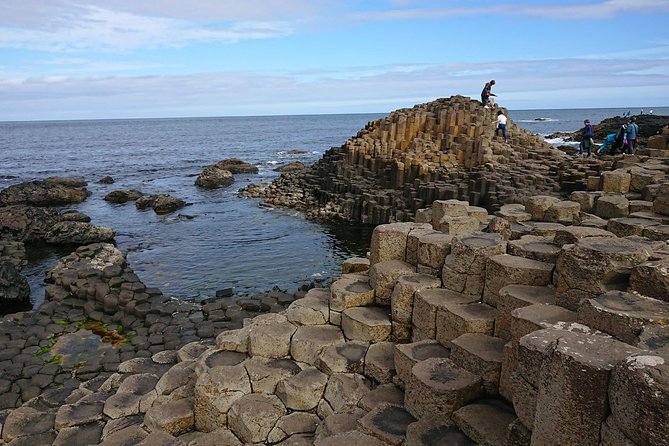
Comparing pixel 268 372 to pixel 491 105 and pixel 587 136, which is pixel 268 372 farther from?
pixel 491 105

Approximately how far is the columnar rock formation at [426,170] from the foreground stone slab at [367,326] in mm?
15340

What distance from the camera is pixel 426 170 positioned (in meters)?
A: 26.8

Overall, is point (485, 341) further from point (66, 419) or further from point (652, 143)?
point (652, 143)

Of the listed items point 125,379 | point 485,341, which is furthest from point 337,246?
point 485,341

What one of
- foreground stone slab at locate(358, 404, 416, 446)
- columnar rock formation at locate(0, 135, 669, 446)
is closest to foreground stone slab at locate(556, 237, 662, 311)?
columnar rock formation at locate(0, 135, 669, 446)

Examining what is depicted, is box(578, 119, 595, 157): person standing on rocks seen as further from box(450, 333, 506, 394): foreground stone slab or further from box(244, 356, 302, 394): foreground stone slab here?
box(244, 356, 302, 394): foreground stone slab

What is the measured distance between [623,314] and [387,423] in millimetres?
2911

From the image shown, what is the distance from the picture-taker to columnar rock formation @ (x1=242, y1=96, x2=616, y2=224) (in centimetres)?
2284

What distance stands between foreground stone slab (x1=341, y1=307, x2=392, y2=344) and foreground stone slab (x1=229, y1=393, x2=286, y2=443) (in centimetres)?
157

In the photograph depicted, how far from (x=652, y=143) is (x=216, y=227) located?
21.6 m

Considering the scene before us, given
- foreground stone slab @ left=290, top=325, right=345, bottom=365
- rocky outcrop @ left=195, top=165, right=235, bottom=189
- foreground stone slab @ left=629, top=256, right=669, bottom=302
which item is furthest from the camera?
rocky outcrop @ left=195, top=165, right=235, bottom=189

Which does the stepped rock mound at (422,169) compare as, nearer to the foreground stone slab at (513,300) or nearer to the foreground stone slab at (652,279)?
the foreground stone slab at (513,300)

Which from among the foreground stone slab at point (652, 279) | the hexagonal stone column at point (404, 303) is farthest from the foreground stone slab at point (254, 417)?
the foreground stone slab at point (652, 279)

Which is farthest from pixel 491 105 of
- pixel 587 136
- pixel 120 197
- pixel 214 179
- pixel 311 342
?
pixel 311 342
